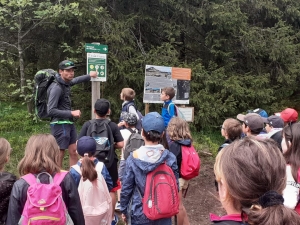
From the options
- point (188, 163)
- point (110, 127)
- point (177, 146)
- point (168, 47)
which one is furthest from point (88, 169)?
point (168, 47)

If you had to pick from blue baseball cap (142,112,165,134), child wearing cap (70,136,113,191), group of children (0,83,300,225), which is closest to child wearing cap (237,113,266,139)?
group of children (0,83,300,225)

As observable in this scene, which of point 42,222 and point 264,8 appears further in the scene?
point 264,8

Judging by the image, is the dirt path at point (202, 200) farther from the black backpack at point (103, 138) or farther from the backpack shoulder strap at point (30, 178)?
the backpack shoulder strap at point (30, 178)

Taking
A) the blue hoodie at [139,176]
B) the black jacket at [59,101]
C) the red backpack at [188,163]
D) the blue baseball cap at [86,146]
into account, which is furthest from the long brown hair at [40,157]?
the black jacket at [59,101]

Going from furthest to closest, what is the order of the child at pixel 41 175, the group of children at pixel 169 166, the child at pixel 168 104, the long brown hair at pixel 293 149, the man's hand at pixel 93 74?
the child at pixel 168 104 → the man's hand at pixel 93 74 → the long brown hair at pixel 293 149 → the child at pixel 41 175 → the group of children at pixel 169 166

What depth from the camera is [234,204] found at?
58.4 inches

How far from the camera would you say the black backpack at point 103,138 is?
395 centimetres

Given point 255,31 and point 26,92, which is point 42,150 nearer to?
point 26,92

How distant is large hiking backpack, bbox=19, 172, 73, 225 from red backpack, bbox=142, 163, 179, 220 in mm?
921

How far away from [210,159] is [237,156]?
22.0 ft

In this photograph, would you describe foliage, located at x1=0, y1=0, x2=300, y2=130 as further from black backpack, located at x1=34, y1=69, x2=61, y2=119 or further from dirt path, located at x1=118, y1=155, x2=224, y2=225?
black backpack, located at x1=34, y1=69, x2=61, y2=119

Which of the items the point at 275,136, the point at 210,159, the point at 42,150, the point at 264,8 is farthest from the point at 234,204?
the point at 264,8

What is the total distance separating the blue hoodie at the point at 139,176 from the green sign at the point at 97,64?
287 cm

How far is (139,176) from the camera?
10.1 feet
